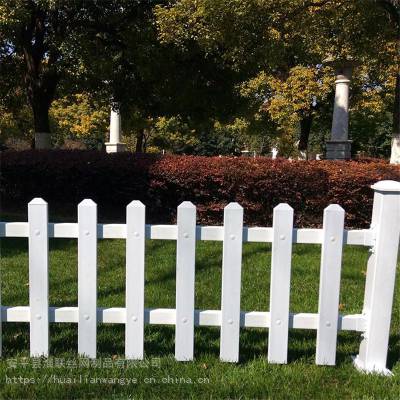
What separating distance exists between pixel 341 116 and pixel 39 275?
13416 mm

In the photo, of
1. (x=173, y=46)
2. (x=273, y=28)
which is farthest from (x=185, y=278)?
(x=173, y=46)

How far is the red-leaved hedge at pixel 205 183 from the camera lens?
781 cm

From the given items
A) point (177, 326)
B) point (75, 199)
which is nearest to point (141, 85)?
point (75, 199)

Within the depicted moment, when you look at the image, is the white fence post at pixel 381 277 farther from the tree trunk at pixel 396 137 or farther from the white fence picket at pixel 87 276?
the tree trunk at pixel 396 137

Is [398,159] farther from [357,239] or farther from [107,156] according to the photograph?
[357,239]

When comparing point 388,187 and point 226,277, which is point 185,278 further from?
point 388,187

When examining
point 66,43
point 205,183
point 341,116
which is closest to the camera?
point 205,183

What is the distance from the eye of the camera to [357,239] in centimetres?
292

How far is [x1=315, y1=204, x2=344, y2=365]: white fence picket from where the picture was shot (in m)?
2.83

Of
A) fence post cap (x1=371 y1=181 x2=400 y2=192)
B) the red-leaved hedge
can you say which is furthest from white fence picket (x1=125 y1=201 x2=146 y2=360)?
the red-leaved hedge

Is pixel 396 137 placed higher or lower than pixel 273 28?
lower

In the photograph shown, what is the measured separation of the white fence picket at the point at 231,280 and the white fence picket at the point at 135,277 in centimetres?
49

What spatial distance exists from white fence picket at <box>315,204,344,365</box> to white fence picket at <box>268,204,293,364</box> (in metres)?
0.21

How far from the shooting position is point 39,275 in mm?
2893
